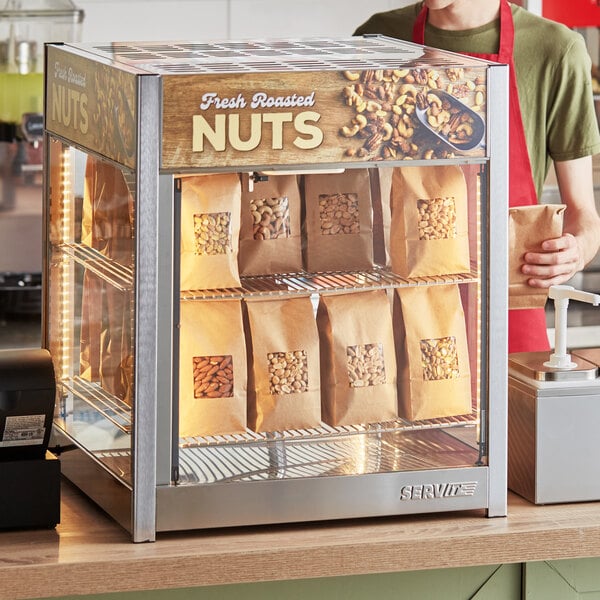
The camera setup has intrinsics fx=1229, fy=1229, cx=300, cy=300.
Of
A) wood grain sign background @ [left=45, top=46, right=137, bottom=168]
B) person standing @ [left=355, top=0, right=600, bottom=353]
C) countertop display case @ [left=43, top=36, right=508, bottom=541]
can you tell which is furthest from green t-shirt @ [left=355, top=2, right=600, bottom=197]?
wood grain sign background @ [left=45, top=46, right=137, bottom=168]

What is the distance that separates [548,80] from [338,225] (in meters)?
0.87

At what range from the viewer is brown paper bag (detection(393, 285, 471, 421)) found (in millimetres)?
1701

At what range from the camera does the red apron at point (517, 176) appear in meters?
2.37

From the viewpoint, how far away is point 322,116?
1.56 meters

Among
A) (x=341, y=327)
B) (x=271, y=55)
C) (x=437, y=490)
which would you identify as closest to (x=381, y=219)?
(x=341, y=327)

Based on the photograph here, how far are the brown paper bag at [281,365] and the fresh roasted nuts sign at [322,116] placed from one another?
0.22m

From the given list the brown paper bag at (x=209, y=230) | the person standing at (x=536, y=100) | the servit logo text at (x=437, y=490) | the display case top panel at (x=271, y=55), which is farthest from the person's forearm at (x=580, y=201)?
the brown paper bag at (x=209, y=230)

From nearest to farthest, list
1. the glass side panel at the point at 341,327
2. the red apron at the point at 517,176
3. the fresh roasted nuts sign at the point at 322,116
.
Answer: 1. the fresh roasted nuts sign at the point at 322,116
2. the glass side panel at the point at 341,327
3. the red apron at the point at 517,176

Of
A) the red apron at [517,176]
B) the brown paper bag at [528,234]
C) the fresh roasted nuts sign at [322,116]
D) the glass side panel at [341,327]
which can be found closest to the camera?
the fresh roasted nuts sign at [322,116]

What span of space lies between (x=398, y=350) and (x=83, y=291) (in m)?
0.46

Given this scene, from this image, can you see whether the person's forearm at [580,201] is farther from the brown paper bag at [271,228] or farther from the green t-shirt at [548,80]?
the brown paper bag at [271,228]

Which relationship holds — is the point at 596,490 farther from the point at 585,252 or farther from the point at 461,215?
the point at 585,252

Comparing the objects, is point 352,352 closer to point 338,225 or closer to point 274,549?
point 338,225

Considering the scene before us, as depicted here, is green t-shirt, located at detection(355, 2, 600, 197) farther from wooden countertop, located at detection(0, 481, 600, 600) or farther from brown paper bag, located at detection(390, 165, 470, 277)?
wooden countertop, located at detection(0, 481, 600, 600)
